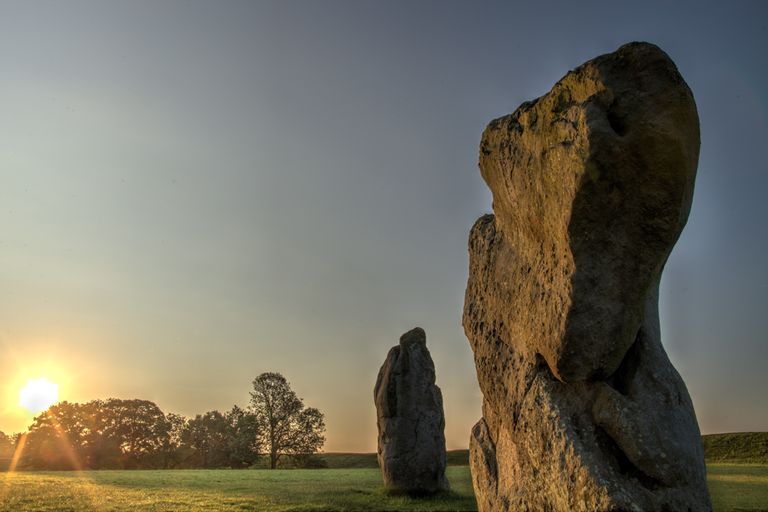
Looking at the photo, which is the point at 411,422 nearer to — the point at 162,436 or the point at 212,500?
the point at 212,500

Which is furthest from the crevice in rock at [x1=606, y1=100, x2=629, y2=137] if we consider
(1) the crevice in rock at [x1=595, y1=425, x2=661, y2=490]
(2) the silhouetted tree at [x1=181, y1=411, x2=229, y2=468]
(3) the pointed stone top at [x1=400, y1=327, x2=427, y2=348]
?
(2) the silhouetted tree at [x1=181, y1=411, x2=229, y2=468]

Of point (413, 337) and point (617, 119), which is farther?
point (413, 337)

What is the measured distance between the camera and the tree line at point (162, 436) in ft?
185

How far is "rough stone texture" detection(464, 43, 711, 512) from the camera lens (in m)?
5.98

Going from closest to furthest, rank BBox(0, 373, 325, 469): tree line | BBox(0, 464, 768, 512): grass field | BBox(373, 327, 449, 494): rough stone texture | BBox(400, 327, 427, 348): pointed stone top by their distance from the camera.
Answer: BBox(0, 464, 768, 512): grass field → BBox(373, 327, 449, 494): rough stone texture → BBox(400, 327, 427, 348): pointed stone top → BBox(0, 373, 325, 469): tree line

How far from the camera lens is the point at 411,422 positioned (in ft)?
60.5

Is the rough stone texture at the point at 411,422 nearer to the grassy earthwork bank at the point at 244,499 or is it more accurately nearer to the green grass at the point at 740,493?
the grassy earthwork bank at the point at 244,499

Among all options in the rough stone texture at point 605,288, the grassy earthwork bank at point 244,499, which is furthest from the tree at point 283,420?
the rough stone texture at point 605,288

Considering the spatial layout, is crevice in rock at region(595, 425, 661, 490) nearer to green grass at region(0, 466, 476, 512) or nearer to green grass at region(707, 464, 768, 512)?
green grass at region(0, 466, 476, 512)

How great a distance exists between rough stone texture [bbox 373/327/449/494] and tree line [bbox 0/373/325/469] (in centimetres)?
4222

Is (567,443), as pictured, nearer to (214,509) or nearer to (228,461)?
(214,509)

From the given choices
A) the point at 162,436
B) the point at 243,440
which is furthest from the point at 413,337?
the point at 162,436

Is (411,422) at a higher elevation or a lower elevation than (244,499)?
higher

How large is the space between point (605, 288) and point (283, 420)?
57.4 m
